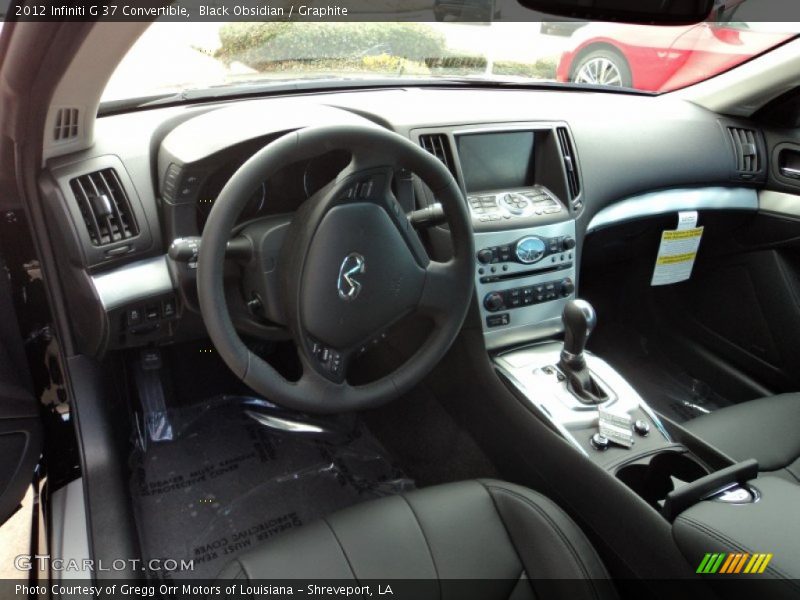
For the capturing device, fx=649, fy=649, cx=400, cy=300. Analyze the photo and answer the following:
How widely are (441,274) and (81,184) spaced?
83cm

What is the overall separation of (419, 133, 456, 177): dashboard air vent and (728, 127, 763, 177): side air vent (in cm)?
125

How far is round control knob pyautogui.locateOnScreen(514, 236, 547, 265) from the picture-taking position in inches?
72.8

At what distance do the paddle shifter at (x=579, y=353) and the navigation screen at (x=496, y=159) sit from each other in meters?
0.48

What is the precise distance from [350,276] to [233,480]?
1018 millimetres

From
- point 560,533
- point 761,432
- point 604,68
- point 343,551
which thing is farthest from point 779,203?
point 343,551

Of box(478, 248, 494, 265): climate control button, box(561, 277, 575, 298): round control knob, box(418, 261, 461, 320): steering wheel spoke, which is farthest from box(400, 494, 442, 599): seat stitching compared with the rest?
box(561, 277, 575, 298): round control knob

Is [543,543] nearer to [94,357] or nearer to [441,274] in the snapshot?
[441,274]

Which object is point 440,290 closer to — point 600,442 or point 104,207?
point 600,442

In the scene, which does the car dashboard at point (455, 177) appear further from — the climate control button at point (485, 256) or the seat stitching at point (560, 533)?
the seat stitching at point (560, 533)

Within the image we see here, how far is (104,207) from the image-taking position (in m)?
1.48

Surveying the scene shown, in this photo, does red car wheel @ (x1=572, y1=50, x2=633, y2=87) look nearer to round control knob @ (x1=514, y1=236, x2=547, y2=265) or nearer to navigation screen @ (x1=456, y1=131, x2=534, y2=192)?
navigation screen @ (x1=456, y1=131, x2=534, y2=192)

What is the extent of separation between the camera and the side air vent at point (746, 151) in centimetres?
241

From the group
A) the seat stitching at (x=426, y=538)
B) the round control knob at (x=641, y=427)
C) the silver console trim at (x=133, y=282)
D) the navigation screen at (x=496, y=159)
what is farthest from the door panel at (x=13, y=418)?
the round control knob at (x=641, y=427)

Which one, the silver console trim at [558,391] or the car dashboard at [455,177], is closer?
the car dashboard at [455,177]
